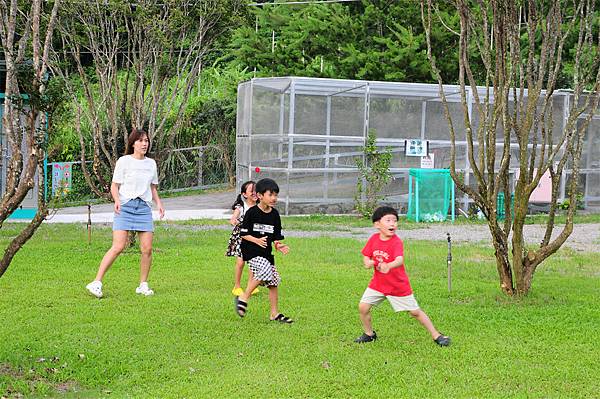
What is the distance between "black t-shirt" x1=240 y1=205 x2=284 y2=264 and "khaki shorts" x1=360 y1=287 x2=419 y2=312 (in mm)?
1377

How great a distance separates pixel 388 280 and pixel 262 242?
1.48 meters

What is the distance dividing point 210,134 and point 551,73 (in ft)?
71.3

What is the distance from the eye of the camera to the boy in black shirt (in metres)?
8.46

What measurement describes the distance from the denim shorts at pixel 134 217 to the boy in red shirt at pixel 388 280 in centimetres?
318

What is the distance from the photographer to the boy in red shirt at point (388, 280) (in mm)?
7445

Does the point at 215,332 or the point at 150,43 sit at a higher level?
the point at 150,43

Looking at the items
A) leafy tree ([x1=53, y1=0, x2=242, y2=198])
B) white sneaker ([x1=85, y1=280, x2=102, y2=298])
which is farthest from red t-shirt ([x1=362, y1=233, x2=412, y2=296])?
leafy tree ([x1=53, y1=0, x2=242, y2=198])

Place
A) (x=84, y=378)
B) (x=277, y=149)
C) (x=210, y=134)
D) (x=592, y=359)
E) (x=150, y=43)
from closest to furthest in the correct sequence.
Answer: (x=84, y=378)
(x=592, y=359)
(x=150, y=43)
(x=277, y=149)
(x=210, y=134)

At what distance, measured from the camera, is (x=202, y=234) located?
650 inches

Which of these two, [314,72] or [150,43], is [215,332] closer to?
[150,43]

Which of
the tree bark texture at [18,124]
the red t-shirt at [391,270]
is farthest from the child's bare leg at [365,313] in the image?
the tree bark texture at [18,124]

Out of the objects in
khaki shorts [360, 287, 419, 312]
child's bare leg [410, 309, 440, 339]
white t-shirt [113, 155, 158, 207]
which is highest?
white t-shirt [113, 155, 158, 207]

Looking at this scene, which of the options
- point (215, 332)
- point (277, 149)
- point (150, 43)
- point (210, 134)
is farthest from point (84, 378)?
point (210, 134)

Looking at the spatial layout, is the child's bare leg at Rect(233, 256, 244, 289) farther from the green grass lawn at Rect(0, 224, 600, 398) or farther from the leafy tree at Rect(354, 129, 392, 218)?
the leafy tree at Rect(354, 129, 392, 218)
